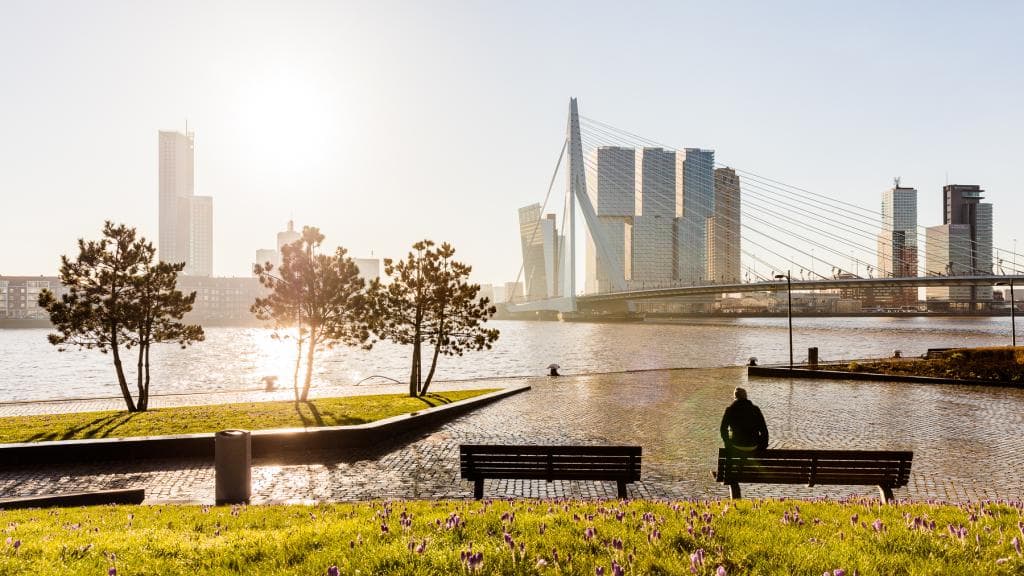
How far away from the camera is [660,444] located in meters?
13.3

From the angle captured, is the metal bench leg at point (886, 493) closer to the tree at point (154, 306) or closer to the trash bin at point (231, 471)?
the trash bin at point (231, 471)

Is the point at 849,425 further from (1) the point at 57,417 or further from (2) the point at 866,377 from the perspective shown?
(1) the point at 57,417

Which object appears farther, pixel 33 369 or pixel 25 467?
pixel 33 369

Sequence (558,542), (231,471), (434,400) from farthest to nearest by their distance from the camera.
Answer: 1. (434,400)
2. (231,471)
3. (558,542)

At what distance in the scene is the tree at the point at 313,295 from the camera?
70.9 feet

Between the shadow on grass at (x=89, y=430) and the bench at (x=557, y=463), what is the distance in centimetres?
1014

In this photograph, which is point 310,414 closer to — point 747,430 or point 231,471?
point 231,471

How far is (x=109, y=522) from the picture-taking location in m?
6.60

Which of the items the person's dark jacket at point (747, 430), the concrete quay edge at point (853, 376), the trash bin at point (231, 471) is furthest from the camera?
the concrete quay edge at point (853, 376)

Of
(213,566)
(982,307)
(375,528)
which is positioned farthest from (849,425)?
(982,307)

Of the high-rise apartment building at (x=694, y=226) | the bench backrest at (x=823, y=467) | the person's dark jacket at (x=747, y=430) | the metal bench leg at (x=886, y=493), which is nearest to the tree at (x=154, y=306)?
the person's dark jacket at (x=747, y=430)

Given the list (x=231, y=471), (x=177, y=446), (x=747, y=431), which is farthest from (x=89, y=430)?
(x=747, y=431)

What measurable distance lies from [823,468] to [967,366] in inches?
931

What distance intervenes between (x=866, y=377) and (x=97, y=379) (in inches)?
2009
